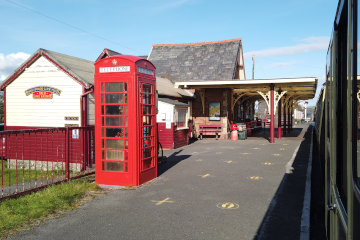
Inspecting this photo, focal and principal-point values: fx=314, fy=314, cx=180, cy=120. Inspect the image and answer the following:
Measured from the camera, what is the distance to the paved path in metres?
5.03

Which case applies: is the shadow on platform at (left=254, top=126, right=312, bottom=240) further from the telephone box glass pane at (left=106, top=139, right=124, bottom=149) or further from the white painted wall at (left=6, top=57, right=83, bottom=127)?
the white painted wall at (left=6, top=57, right=83, bottom=127)

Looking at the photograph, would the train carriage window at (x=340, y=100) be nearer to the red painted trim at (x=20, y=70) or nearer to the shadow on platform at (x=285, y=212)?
the shadow on platform at (x=285, y=212)

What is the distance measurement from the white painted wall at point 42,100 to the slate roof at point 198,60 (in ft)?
41.4

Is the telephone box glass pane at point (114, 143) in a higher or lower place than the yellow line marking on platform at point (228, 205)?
higher

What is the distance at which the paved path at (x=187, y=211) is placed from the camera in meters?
5.03

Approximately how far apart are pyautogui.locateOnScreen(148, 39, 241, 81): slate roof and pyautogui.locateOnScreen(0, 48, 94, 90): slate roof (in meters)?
11.5

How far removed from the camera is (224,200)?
22.3ft

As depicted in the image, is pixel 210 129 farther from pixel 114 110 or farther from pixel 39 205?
pixel 39 205

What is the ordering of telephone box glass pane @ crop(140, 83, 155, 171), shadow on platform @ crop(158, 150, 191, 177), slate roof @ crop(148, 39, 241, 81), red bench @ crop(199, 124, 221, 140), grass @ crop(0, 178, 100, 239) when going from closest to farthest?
grass @ crop(0, 178, 100, 239) < telephone box glass pane @ crop(140, 83, 155, 171) < shadow on platform @ crop(158, 150, 191, 177) < red bench @ crop(199, 124, 221, 140) < slate roof @ crop(148, 39, 241, 81)

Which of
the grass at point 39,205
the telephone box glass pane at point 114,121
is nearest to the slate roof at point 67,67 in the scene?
the telephone box glass pane at point 114,121

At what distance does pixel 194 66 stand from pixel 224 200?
2089 centimetres

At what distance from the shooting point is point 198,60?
2711cm

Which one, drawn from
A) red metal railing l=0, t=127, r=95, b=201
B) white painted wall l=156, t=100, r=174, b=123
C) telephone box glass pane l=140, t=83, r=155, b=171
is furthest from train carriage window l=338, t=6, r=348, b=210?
white painted wall l=156, t=100, r=174, b=123

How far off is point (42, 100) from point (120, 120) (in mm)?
7363
